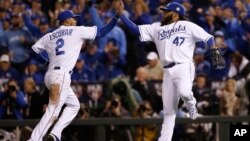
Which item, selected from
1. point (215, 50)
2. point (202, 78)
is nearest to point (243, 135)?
point (215, 50)

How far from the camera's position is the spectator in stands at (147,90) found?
1489cm

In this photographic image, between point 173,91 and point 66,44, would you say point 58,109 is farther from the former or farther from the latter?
point 173,91

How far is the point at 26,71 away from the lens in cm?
1620

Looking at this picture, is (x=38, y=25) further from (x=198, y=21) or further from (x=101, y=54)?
(x=198, y=21)

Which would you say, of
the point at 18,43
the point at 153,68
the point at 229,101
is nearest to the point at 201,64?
the point at 153,68

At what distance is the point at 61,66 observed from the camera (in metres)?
12.3

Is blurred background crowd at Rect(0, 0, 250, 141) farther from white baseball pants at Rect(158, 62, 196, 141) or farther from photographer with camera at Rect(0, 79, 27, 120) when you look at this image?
white baseball pants at Rect(158, 62, 196, 141)

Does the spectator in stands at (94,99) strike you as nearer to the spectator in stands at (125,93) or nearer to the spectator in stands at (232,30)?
the spectator in stands at (125,93)

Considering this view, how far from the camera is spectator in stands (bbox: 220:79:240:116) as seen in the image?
48.3 feet

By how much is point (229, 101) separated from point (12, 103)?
351 cm

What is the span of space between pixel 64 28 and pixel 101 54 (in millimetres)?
4038

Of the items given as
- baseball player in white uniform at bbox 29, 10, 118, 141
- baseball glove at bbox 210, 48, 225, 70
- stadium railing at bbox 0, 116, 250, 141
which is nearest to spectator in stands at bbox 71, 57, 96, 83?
stadium railing at bbox 0, 116, 250, 141

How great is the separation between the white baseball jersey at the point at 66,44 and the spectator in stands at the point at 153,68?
3.28 m

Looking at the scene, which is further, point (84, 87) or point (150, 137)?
point (84, 87)
